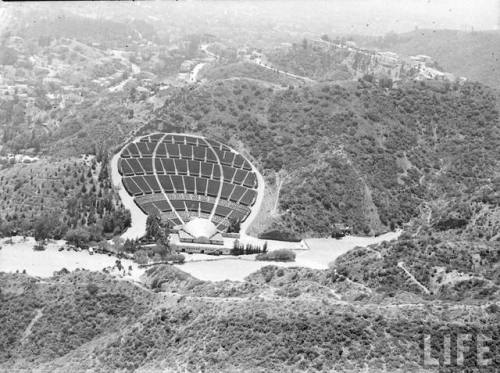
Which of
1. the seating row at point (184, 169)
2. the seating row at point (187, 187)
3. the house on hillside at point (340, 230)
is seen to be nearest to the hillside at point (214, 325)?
the house on hillside at point (340, 230)

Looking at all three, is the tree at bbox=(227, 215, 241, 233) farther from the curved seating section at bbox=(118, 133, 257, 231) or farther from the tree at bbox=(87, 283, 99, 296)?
the tree at bbox=(87, 283, 99, 296)

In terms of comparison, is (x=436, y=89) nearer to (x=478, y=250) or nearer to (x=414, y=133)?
(x=414, y=133)

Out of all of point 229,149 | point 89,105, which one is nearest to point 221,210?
point 229,149

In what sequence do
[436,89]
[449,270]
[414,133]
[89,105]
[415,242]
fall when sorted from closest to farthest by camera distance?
1. [449,270]
2. [415,242]
3. [414,133]
4. [436,89]
5. [89,105]

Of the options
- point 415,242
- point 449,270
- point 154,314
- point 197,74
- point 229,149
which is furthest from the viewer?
point 197,74

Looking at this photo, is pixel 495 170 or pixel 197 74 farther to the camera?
pixel 197 74

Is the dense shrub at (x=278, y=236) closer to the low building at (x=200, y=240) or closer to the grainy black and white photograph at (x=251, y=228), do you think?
the grainy black and white photograph at (x=251, y=228)

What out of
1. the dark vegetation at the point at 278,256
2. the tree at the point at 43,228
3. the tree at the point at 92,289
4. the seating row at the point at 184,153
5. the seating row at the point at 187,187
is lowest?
the dark vegetation at the point at 278,256

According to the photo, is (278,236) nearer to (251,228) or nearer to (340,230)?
Result: (251,228)
